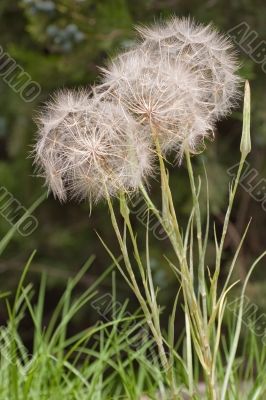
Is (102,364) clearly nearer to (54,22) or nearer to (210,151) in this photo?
(210,151)

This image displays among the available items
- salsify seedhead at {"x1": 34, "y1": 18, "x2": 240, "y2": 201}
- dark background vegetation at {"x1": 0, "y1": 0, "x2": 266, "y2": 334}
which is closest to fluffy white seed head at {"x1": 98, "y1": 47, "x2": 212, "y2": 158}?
salsify seedhead at {"x1": 34, "y1": 18, "x2": 240, "y2": 201}

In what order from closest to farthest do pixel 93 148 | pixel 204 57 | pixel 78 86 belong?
pixel 93 148
pixel 204 57
pixel 78 86

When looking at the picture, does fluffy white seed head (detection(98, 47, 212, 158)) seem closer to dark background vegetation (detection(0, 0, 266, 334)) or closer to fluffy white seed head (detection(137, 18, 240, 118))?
fluffy white seed head (detection(137, 18, 240, 118))

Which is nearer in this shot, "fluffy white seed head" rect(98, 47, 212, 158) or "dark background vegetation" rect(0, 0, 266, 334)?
"fluffy white seed head" rect(98, 47, 212, 158)

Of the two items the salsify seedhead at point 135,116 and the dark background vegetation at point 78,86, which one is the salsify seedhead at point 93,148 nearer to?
the salsify seedhead at point 135,116

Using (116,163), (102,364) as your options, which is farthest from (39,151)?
(102,364)

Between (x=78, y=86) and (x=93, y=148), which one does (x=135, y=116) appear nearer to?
(x=93, y=148)

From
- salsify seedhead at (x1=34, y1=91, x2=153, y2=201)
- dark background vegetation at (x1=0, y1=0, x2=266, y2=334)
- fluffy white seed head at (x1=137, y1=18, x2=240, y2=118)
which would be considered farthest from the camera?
dark background vegetation at (x1=0, y1=0, x2=266, y2=334)

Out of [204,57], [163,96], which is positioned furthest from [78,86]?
[163,96]
